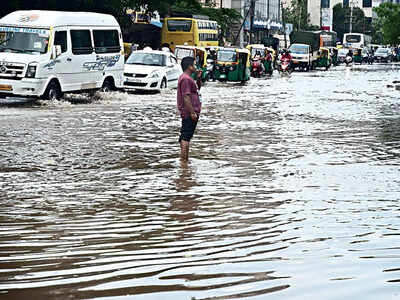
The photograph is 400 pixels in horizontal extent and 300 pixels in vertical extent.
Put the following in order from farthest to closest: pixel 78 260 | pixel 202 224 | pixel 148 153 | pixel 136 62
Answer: pixel 136 62 < pixel 148 153 < pixel 202 224 < pixel 78 260

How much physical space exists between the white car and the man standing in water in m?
17.1

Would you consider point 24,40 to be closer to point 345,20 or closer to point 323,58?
point 323,58

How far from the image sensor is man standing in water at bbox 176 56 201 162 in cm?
1271

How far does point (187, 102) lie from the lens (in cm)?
1273

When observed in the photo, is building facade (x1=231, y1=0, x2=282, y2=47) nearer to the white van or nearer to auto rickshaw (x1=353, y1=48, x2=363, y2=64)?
auto rickshaw (x1=353, y1=48, x2=363, y2=64)

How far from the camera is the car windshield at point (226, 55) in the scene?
4303 centimetres

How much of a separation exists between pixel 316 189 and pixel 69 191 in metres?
2.74

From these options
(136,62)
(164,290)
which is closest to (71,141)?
(164,290)

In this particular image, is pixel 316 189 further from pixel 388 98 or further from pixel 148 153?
pixel 388 98

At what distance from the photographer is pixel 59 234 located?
742cm

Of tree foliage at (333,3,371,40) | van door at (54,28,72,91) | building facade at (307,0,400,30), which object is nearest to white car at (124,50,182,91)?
van door at (54,28,72,91)

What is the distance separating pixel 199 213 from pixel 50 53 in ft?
52.1

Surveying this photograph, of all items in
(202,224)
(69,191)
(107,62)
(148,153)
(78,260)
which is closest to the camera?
(78,260)

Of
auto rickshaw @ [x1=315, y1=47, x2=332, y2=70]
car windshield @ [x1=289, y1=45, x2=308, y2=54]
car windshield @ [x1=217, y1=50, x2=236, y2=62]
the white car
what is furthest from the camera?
auto rickshaw @ [x1=315, y1=47, x2=332, y2=70]
